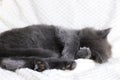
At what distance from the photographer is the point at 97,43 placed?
6.12 ft

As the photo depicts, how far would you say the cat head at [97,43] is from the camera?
1.83m

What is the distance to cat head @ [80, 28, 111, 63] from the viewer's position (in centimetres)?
183

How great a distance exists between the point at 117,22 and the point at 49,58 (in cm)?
89

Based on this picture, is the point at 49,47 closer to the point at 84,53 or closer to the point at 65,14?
the point at 84,53

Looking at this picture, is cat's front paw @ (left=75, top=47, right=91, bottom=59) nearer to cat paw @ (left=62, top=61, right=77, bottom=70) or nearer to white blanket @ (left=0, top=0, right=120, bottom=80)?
cat paw @ (left=62, top=61, right=77, bottom=70)

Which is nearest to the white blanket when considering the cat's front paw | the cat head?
the cat head

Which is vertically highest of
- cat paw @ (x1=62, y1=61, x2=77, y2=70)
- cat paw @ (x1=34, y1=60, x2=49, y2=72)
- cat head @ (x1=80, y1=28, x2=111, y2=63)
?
cat paw @ (x1=34, y1=60, x2=49, y2=72)

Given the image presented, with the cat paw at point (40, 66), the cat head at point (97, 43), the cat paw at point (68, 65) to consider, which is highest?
the cat paw at point (40, 66)

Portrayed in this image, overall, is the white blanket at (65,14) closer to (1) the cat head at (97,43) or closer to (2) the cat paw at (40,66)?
(1) the cat head at (97,43)

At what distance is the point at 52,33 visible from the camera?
6.08ft

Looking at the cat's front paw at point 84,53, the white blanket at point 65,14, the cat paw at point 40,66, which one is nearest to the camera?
the cat paw at point 40,66

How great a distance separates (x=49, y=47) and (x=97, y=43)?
1.06 ft

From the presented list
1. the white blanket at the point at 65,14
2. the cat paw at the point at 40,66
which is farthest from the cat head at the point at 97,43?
the cat paw at the point at 40,66

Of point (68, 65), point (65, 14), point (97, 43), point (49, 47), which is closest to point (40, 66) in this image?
point (68, 65)
